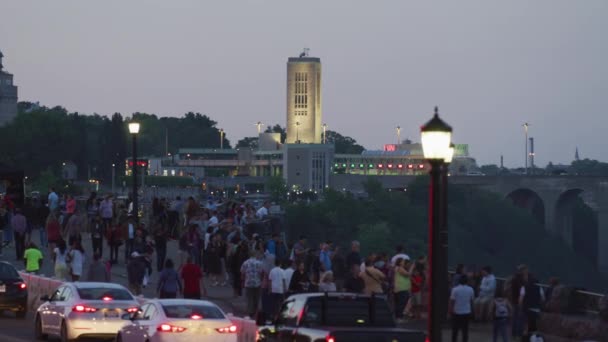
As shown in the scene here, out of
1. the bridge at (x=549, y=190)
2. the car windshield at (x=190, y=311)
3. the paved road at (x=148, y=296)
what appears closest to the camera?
the car windshield at (x=190, y=311)

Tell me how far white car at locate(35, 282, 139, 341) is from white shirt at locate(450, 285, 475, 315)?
5.92 metres

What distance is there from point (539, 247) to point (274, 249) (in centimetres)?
12157

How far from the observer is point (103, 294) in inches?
993

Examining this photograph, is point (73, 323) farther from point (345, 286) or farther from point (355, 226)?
point (355, 226)

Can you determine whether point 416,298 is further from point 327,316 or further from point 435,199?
point 435,199

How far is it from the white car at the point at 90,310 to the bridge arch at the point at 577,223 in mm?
139659

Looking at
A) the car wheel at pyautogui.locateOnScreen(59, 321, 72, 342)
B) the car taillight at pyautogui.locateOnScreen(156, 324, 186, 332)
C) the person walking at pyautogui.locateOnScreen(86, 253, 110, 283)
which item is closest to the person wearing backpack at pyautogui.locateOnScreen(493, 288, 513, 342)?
the car taillight at pyautogui.locateOnScreen(156, 324, 186, 332)

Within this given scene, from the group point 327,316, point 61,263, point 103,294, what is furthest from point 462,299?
point 61,263

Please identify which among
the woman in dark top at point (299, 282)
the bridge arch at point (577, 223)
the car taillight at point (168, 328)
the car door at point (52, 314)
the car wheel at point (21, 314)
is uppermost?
the woman in dark top at point (299, 282)

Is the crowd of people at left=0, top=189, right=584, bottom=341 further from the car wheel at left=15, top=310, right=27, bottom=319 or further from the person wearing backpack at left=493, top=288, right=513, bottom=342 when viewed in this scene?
the car wheel at left=15, top=310, right=27, bottom=319

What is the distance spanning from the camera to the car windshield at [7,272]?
30.6m

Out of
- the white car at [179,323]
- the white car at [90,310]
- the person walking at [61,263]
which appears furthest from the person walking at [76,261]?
the white car at [179,323]

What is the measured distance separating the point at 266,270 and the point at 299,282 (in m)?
2.95

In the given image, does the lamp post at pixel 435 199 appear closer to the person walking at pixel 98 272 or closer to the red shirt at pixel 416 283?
the red shirt at pixel 416 283
